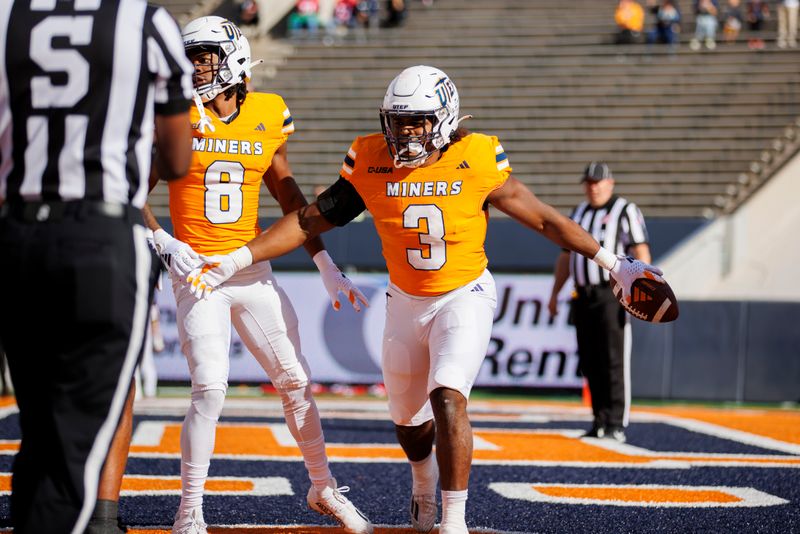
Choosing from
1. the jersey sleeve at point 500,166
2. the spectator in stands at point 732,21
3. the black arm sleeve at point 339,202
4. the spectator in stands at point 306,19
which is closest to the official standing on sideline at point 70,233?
the black arm sleeve at point 339,202

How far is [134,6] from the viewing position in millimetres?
2709

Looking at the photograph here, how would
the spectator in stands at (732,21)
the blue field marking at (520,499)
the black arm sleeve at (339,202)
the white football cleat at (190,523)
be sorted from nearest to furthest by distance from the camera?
the white football cleat at (190,523), the black arm sleeve at (339,202), the blue field marking at (520,499), the spectator in stands at (732,21)

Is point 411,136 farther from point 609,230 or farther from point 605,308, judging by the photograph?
point 605,308

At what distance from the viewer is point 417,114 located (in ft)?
13.5

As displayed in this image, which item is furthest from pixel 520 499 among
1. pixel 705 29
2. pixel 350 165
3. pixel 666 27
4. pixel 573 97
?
pixel 705 29

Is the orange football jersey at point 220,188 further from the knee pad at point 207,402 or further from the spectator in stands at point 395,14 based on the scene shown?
the spectator in stands at point 395,14

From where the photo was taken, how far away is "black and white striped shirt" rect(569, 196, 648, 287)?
7.62m

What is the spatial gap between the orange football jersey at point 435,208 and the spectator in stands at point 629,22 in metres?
16.4

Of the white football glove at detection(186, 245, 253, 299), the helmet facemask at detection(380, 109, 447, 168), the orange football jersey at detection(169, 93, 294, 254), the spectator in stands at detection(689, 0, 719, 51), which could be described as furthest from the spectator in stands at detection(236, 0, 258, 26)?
the white football glove at detection(186, 245, 253, 299)

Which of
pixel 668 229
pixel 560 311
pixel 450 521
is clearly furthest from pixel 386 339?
pixel 668 229

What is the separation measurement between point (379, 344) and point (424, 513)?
729 cm

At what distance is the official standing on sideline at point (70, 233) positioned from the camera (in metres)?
2.58

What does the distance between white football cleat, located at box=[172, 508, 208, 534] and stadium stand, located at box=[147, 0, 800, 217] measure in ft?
42.2

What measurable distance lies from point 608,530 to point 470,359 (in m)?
0.95
